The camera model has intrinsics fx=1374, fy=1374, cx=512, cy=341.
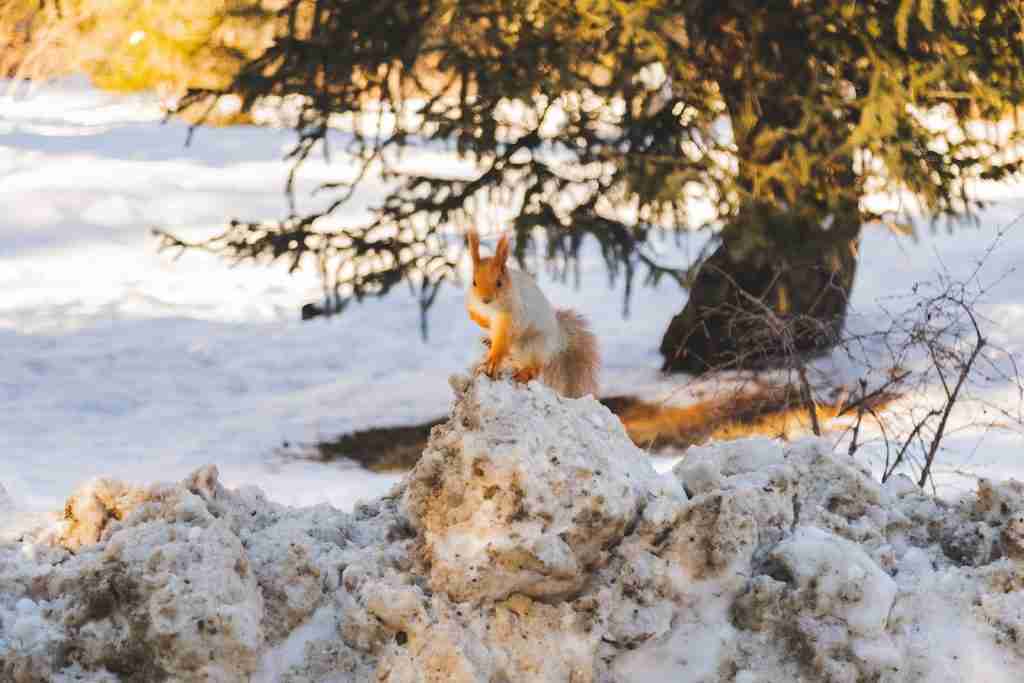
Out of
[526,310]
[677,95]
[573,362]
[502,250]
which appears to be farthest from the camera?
[677,95]

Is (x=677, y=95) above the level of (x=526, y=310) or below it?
above

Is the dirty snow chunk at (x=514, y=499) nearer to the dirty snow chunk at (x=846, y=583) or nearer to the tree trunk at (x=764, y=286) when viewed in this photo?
the dirty snow chunk at (x=846, y=583)

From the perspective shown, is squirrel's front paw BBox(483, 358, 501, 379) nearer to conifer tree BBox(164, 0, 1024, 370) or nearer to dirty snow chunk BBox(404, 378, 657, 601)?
dirty snow chunk BBox(404, 378, 657, 601)

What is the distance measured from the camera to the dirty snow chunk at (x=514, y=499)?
7.24 ft

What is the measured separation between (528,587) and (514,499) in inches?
5.8

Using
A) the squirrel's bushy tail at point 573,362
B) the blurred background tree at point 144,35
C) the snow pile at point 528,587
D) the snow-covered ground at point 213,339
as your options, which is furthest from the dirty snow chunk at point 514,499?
the blurred background tree at point 144,35

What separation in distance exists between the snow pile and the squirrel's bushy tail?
0.67 meters

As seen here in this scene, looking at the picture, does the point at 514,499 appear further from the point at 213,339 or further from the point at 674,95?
the point at 213,339

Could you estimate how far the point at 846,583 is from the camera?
2291 mm

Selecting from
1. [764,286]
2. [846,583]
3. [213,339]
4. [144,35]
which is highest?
[144,35]

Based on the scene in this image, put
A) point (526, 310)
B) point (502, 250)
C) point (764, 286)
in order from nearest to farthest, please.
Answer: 1. point (502, 250)
2. point (526, 310)
3. point (764, 286)

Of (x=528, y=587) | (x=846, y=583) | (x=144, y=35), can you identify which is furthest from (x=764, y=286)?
(x=144, y=35)

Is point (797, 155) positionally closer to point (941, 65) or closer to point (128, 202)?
point (941, 65)

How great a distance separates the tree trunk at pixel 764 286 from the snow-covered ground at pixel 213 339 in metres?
0.34
